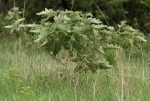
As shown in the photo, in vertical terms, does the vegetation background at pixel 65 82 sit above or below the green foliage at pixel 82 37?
below

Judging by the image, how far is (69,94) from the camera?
349cm

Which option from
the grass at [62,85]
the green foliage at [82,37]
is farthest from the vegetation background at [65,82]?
the green foliage at [82,37]

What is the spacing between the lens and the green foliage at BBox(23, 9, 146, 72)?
337cm

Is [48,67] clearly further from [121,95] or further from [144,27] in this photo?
[144,27]

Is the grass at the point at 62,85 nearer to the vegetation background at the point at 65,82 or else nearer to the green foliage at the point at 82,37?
the vegetation background at the point at 65,82

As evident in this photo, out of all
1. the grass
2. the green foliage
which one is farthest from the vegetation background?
the green foliage

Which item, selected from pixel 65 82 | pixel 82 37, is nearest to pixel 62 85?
pixel 65 82

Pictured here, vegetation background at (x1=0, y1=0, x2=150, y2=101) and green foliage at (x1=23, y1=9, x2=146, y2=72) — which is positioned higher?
green foliage at (x1=23, y1=9, x2=146, y2=72)

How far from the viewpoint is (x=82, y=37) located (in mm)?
3432

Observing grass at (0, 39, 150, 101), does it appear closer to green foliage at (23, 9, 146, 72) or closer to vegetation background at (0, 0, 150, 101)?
vegetation background at (0, 0, 150, 101)

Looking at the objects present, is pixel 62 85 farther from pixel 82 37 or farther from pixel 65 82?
pixel 82 37

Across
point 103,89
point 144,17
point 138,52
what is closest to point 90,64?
point 103,89

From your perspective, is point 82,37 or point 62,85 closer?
point 82,37

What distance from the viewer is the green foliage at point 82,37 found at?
11.0 ft
